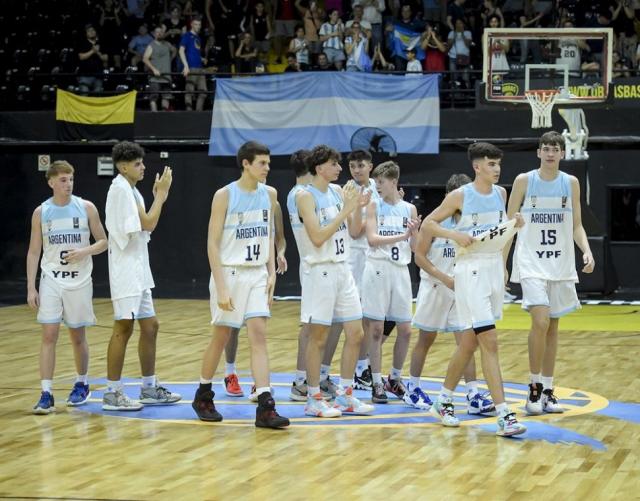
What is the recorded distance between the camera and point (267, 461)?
7.41 meters

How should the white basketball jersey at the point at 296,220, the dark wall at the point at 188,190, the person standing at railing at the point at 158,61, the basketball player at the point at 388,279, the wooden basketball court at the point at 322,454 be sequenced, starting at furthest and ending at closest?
the person standing at railing at the point at 158,61 → the dark wall at the point at 188,190 → the basketball player at the point at 388,279 → the white basketball jersey at the point at 296,220 → the wooden basketball court at the point at 322,454

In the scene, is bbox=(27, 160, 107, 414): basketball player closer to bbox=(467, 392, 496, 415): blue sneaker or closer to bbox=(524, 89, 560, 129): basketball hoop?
bbox=(467, 392, 496, 415): blue sneaker

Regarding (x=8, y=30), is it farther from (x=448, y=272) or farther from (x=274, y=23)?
(x=448, y=272)

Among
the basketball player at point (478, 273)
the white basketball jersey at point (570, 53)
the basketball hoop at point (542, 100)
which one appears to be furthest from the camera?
the white basketball jersey at point (570, 53)

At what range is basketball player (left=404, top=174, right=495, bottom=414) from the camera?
29.5 ft

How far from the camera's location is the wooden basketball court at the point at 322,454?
6688 millimetres

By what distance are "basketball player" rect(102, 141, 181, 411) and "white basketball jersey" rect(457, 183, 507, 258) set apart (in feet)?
7.59

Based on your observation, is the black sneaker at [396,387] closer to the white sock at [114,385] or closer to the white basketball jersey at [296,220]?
the white basketball jersey at [296,220]

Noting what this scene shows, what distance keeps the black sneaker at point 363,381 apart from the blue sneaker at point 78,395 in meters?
2.29

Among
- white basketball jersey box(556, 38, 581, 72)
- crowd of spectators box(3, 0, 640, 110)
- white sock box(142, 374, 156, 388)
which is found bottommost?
white sock box(142, 374, 156, 388)

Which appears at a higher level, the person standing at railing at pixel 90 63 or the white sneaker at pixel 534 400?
the person standing at railing at pixel 90 63

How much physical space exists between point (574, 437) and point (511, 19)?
1436cm

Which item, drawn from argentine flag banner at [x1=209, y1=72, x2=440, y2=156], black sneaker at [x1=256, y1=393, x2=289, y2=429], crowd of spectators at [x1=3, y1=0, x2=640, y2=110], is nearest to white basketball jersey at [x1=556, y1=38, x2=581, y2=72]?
crowd of spectators at [x1=3, y1=0, x2=640, y2=110]

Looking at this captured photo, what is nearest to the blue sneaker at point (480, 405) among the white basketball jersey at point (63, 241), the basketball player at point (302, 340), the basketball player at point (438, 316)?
the basketball player at point (438, 316)
